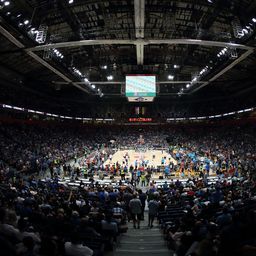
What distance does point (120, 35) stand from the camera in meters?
25.3

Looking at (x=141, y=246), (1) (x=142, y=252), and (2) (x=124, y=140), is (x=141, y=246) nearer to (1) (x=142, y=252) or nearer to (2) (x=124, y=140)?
(1) (x=142, y=252)

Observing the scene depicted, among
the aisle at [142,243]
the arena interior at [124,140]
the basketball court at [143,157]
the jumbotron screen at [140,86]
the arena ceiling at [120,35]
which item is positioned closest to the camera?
the arena interior at [124,140]

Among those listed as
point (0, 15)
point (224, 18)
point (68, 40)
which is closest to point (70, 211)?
point (0, 15)

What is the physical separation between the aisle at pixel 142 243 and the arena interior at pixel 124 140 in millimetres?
37

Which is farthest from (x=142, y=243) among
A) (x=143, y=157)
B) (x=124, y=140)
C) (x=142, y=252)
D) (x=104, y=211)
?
(x=124, y=140)

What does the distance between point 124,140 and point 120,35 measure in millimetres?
23481

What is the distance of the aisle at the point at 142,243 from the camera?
6.55 meters

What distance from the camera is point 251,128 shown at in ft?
123

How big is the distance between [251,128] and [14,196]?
34.4 meters

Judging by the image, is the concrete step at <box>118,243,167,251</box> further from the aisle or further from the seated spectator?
the seated spectator

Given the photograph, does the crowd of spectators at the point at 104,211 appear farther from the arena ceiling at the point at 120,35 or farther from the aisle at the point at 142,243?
the arena ceiling at the point at 120,35

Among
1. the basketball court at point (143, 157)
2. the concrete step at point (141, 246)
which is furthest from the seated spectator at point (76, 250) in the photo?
the basketball court at point (143, 157)

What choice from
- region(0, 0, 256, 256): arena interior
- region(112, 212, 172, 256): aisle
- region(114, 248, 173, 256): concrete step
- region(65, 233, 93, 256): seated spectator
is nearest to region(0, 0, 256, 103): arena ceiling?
region(0, 0, 256, 256): arena interior

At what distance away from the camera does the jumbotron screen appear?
2627 centimetres
